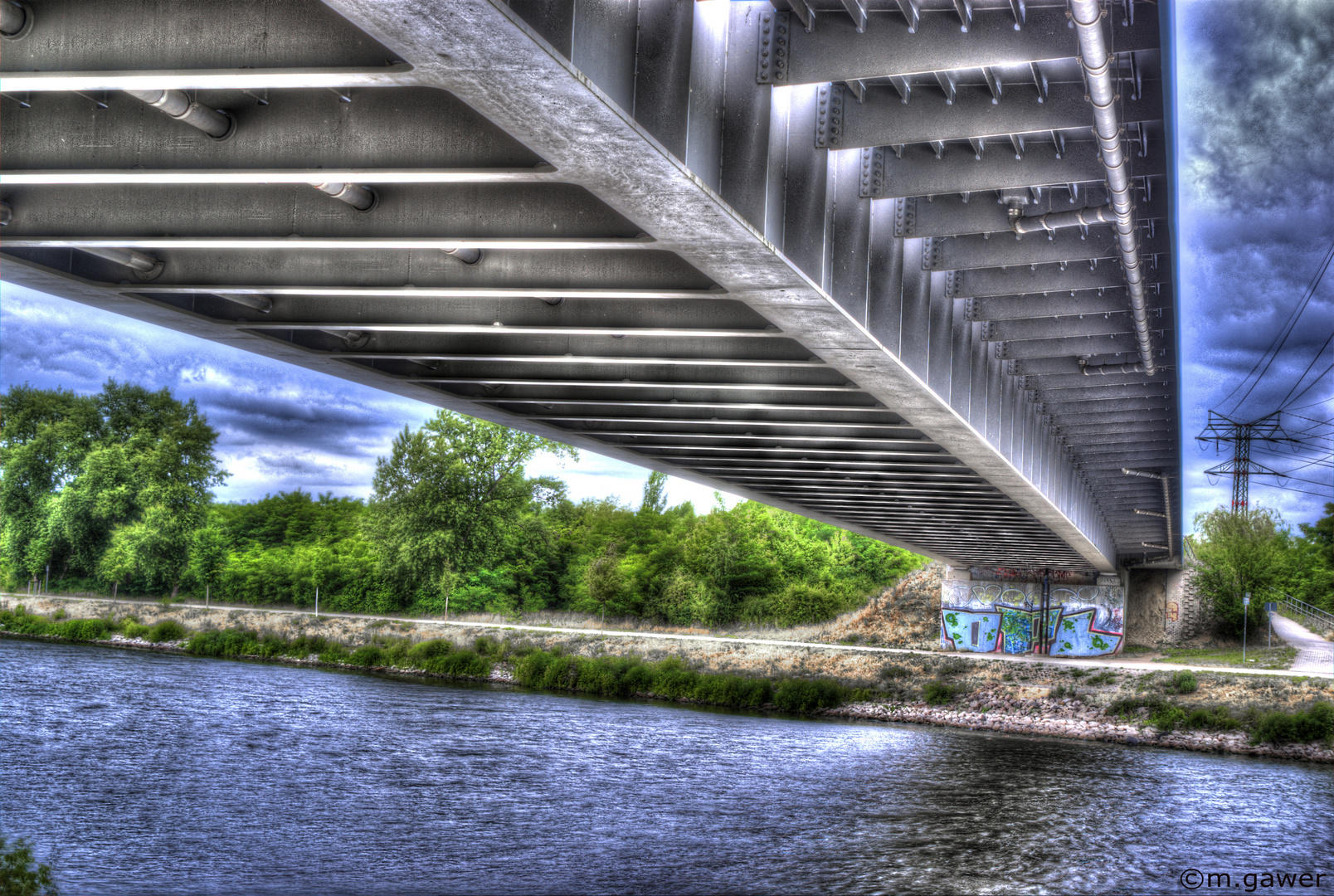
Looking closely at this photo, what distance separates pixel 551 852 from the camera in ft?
55.9

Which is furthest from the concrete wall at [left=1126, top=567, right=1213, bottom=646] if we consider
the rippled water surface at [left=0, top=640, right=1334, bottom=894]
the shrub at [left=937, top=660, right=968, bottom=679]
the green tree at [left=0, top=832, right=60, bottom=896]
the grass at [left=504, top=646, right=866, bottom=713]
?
the green tree at [left=0, top=832, right=60, bottom=896]

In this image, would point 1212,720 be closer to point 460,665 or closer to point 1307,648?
point 1307,648

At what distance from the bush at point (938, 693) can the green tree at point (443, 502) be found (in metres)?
32.1

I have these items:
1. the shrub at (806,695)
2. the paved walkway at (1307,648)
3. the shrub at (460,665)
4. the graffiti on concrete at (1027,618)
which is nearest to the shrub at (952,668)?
the shrub at (806,695)

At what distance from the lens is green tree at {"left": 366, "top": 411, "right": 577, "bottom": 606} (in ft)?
205

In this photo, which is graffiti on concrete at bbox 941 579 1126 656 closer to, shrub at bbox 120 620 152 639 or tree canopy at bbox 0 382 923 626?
tree canopy at bbox 0 382 923 626

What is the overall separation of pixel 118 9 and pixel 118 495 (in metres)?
66.0

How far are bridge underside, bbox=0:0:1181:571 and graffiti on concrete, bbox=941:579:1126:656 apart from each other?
3951cm

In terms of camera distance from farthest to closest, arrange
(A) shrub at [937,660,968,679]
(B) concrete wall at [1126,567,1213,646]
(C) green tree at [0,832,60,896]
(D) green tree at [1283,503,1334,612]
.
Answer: (D) green tree at [1283,503,1334,612]
(B) concrete wall at [1126,567,1213,646]
(A) shrub at [937,660,968,679]
(C) green tree at [0,832,60,896]

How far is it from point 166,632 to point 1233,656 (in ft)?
173

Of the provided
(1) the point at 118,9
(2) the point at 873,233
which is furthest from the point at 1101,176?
(1) the point at 118,9

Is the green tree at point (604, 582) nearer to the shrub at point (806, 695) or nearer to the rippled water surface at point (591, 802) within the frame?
the shrub at point (806, 695)

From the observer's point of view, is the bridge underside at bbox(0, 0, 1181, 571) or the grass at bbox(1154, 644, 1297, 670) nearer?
the bridge underside at bbox(0, 0, 1181, 571)

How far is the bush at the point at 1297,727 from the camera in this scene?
1267 inches
